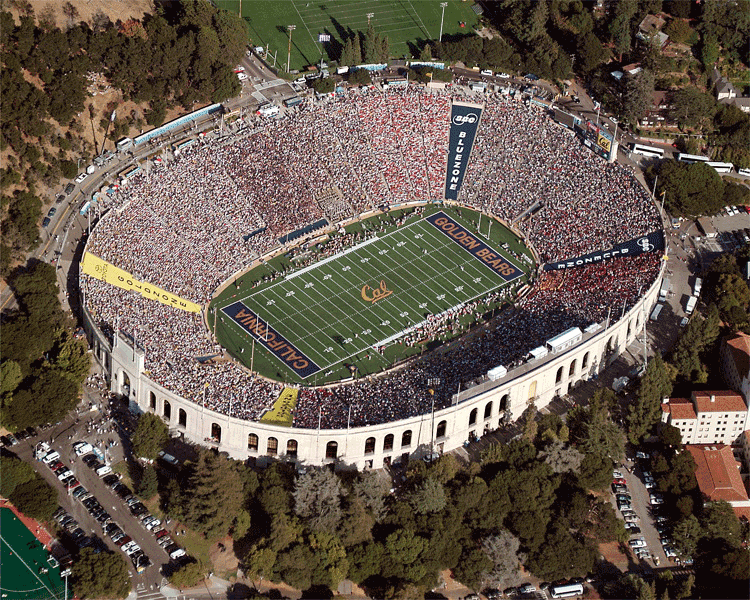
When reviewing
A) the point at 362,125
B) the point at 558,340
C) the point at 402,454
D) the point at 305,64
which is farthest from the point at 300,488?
the point at 305,64

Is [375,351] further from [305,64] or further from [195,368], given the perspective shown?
[305,64]

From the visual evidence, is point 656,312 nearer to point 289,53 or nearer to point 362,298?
point 362,298

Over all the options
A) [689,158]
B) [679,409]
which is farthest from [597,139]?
[679,409]

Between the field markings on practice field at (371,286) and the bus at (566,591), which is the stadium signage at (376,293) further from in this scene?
the bus at (566,591)

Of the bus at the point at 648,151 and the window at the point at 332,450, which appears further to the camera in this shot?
the bus at the point at 648,151

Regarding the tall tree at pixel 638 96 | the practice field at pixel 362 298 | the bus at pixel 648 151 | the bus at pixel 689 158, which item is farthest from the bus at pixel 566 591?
the tall tree at pixel 638 96

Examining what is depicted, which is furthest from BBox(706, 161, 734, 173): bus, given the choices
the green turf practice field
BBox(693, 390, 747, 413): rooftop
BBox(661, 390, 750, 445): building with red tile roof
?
BBox(693, 390, 747, 413): rooftop

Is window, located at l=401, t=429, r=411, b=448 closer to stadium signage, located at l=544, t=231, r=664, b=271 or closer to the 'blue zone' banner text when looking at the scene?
the 'blue zone' banner text

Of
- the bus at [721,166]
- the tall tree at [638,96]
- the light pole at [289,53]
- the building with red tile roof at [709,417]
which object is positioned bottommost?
the building with red tile roof at [709,417]
